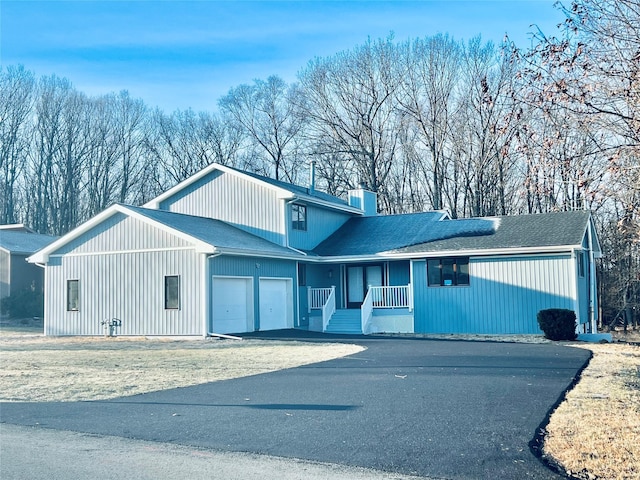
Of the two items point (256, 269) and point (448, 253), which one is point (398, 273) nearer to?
point (448, 253)

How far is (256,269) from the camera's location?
2409cm

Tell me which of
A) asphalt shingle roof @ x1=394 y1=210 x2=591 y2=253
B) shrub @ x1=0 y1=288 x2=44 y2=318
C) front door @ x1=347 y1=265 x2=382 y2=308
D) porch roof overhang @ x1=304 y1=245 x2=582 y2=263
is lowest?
shrub @ x1=0 y1=288 x2=44 y2=318

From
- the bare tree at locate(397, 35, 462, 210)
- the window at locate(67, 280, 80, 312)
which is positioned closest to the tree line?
the bare tree at locate(397, 35, 462, 210)

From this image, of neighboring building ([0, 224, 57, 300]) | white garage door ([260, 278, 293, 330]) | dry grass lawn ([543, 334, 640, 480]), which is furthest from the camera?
neighboring building ([0, 224, 57, 300])

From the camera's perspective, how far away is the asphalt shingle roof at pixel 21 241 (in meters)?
35.9

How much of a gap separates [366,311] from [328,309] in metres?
1.59

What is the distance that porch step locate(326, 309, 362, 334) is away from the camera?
25.2m

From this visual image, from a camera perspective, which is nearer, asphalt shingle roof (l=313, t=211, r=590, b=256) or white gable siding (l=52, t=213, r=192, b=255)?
white gable siding (l=52, t=213, r=192, b=255)

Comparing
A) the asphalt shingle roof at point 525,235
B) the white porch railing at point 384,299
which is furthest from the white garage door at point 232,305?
the asphalt shingle roof at point 525,235

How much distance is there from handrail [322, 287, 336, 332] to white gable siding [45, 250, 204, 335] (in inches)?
213

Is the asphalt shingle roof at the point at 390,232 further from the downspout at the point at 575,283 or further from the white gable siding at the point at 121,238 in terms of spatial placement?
the white gable siding at the point at 121,238

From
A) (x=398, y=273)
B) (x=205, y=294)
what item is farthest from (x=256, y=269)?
(x=398, y=273)

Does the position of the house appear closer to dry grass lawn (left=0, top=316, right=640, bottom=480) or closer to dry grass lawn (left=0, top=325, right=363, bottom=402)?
dry grass lawn (left=0, top=316, right=640, bottom=480)

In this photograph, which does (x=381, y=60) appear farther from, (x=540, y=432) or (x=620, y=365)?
(x=540, y=432)
